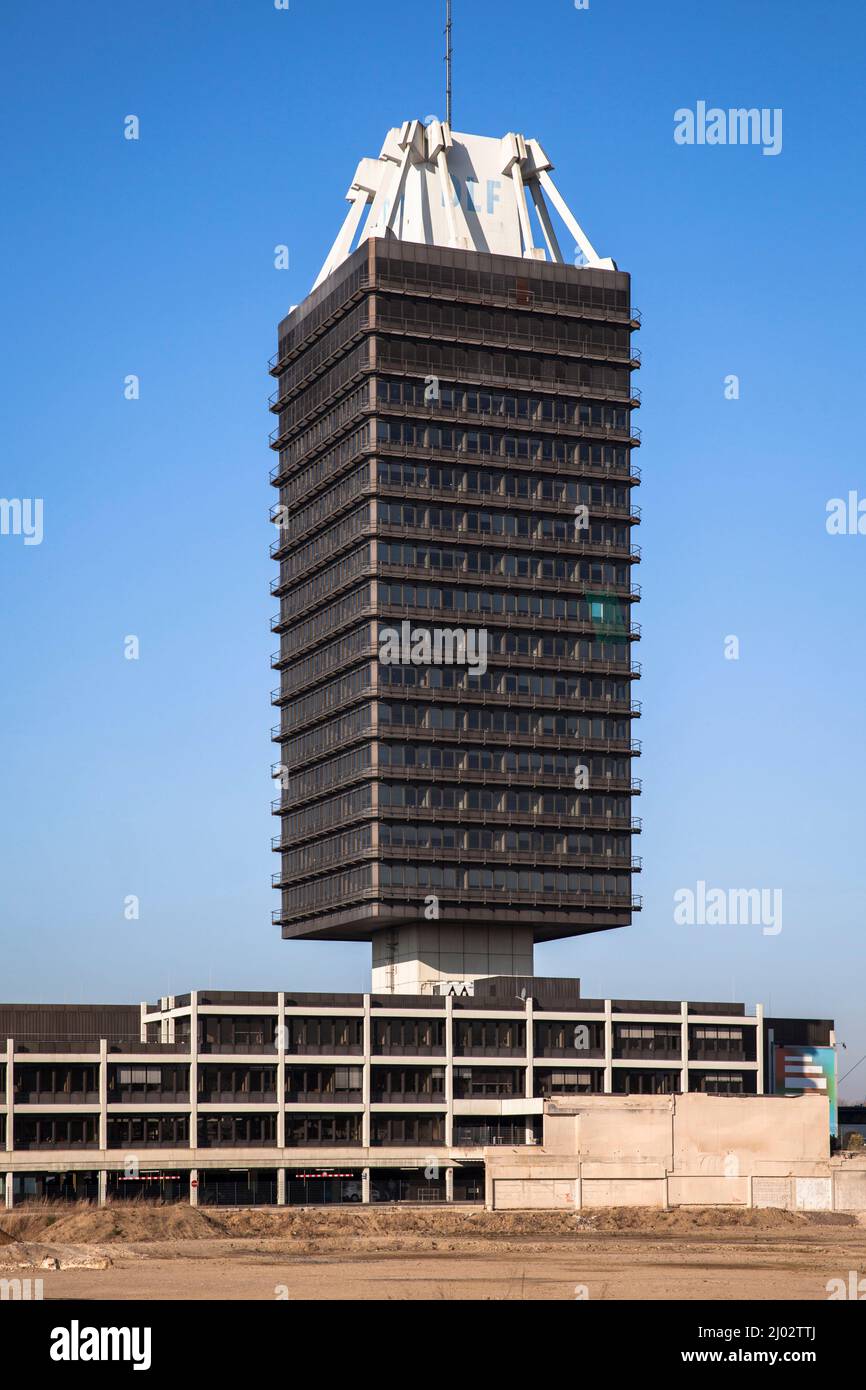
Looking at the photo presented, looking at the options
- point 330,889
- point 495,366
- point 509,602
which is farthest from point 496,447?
point 330,889

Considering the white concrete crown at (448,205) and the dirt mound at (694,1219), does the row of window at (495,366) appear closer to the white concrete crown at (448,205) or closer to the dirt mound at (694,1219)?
the white concrete crown at (448,205)

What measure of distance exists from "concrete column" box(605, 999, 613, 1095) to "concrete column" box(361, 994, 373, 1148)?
2161cm

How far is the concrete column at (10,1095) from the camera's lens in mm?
155000

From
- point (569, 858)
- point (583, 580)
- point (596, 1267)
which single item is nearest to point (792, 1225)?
point (596, 1267)

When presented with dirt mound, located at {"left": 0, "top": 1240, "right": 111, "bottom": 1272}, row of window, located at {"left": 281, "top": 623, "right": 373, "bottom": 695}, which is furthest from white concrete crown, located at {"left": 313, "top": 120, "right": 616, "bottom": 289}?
dirt mound, located at {"left": 0, "top": 1240, "right": 111, "bottom": 1272}

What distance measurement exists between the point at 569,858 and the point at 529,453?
125 ft

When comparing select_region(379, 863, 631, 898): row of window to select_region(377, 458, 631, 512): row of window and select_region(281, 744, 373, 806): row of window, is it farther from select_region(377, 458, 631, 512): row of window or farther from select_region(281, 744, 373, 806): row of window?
select_region(377, 458, 631, 512): row of window

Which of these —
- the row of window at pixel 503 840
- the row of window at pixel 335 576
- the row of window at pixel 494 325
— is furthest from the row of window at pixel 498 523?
the row of window at pixel 503 840

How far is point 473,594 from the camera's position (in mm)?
186625

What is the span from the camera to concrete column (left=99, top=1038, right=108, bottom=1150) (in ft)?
520

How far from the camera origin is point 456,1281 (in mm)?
75438

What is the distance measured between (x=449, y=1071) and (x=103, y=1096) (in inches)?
1185

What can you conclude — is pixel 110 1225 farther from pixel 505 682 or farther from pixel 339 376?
pixel 339 376
